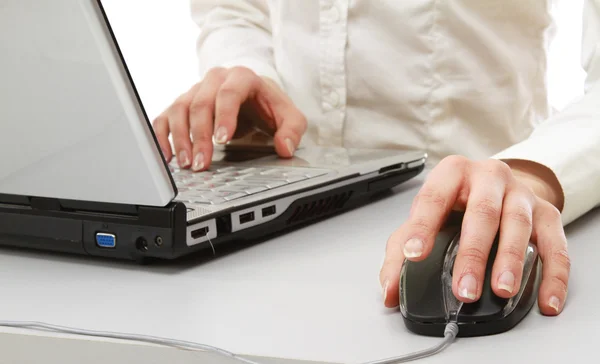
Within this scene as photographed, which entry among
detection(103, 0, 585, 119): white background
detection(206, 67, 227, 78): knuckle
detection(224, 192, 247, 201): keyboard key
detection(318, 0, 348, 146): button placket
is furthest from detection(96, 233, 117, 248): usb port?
detection(103, 0, 585, 119): white background

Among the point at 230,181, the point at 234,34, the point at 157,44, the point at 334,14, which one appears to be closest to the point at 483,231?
the point at 230,181

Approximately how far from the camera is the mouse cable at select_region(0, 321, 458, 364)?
400mm

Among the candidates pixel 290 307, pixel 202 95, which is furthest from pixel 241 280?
pixel 202 95

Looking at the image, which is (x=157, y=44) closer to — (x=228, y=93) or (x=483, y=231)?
(x=228, y=93)

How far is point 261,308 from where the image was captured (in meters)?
0.49

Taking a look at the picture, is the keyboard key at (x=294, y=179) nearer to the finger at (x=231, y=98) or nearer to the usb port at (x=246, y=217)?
the usb port at (x=246, y=217)

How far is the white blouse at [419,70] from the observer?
1.05 m

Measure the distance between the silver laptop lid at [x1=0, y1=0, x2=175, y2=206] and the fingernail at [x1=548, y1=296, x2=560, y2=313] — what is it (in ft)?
0.94

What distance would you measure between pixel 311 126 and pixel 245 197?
540 mm

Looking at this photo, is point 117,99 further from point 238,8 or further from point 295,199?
point 238,8

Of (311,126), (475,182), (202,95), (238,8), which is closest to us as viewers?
(475,182)

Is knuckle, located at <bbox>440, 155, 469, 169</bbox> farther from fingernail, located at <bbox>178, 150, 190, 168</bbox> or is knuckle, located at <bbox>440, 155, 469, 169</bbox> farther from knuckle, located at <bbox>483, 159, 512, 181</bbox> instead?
fingernail, located at <bbox>178, 150, 190, 168</bbox>

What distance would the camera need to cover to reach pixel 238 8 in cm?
132

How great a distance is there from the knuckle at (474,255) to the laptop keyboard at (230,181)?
24 cm
